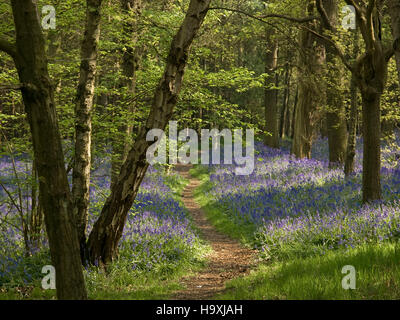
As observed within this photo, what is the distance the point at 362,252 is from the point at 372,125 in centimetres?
388

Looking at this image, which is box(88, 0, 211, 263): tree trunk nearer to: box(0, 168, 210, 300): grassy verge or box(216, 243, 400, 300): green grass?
box(0, 168, 210, 300): grassy verge

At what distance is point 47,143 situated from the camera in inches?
153

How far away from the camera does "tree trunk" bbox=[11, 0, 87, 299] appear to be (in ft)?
12.4

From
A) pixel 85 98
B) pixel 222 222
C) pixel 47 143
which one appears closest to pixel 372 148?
pixel 222 222

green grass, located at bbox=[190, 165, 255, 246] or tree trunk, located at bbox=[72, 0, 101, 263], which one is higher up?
tree trunk, located at bbox=[72, 0, 101, 263]

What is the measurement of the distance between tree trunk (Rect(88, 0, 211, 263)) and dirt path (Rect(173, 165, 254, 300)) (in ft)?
4.99

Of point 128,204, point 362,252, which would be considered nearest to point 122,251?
point 128,204

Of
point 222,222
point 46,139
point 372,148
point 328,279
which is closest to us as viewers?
point 46,139

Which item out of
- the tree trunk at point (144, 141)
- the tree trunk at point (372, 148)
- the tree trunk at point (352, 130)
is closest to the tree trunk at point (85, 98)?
the tree trunk at point (144, 141)

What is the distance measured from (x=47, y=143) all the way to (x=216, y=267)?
5.03 m

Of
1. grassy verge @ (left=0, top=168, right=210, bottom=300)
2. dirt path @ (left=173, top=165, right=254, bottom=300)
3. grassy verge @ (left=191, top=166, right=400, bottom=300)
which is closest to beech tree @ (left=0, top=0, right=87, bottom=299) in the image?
grassy verge @ (left=0, top=168, right=210, bottom=300)

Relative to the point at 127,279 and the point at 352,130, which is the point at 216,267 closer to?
the point at 127,279

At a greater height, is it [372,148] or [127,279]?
[372,148]

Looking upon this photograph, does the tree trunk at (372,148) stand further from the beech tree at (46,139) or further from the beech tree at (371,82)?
Answer: the beech tree at (46,139)
